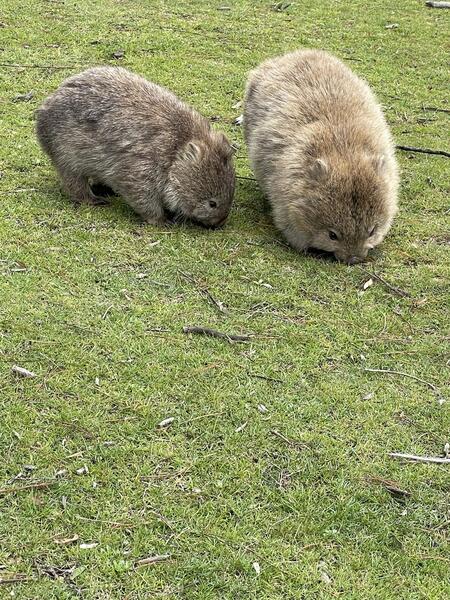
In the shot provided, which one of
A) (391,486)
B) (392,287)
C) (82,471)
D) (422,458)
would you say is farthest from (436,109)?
(82,471)

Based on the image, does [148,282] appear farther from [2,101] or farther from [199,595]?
[2,101]

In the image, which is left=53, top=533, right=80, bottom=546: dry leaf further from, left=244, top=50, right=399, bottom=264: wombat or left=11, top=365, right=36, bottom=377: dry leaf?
left=244, top=50, right=399, bottom=264: wombat

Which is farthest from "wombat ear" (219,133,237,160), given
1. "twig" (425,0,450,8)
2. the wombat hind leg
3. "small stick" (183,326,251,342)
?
"twig" (425,0,450,8)

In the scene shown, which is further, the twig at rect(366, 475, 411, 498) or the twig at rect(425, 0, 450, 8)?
the twig at rect(425, 0, 450, 8)

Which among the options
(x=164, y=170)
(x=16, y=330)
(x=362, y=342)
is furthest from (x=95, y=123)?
(x=362, y=342)

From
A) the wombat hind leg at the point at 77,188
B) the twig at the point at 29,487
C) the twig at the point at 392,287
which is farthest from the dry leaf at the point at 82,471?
the wombat hind leg at the point at 77,188

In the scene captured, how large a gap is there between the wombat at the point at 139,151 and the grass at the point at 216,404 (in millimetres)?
275

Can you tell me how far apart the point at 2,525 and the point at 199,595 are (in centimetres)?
106

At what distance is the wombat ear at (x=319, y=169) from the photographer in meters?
6.16

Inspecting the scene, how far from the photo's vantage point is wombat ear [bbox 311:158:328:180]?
6160 millimetres

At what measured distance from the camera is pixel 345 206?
20.1 feet

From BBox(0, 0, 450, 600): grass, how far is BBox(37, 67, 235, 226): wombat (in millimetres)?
275

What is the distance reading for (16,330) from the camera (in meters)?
5.04

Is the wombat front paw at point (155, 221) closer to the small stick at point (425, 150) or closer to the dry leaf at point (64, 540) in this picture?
the small stick at point (425, 150)
